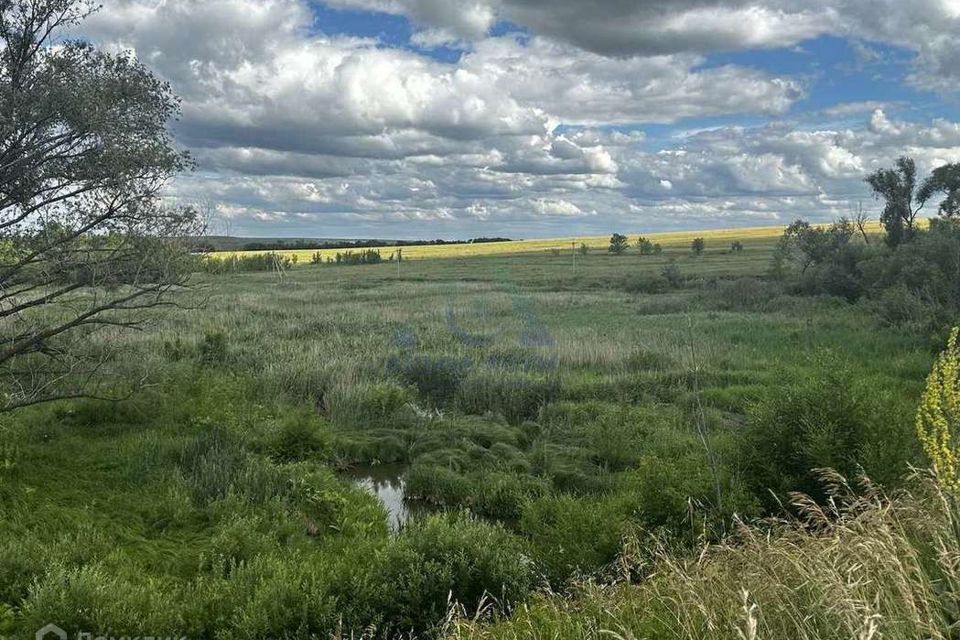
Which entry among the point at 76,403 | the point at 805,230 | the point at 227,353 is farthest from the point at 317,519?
the point at 805,230

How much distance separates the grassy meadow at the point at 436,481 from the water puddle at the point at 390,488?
6.4 inches

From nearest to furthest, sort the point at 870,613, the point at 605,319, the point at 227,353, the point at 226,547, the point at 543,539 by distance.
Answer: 1. the point at 870,613
2. the point at 226,547
3. the point at 543,539
4. the point at 227,353
5. the point at 605,319

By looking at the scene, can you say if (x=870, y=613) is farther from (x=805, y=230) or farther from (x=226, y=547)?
(x=805, y=230)

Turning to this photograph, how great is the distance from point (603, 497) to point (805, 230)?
4259cm

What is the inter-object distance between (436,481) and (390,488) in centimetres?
103

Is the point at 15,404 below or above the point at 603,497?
above

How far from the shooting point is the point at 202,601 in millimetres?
6617

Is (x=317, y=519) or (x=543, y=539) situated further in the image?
(x=317, y=519)

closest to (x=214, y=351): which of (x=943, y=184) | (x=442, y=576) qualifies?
(x=442, y=576)

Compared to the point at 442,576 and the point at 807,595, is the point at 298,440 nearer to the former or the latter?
the point at 442,576

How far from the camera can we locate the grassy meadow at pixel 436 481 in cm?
603

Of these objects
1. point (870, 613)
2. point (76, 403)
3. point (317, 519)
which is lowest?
point (317, 519)

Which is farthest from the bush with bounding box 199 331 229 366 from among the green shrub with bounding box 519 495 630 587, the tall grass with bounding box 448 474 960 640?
the tall grass with bounding box 448 474 960 640

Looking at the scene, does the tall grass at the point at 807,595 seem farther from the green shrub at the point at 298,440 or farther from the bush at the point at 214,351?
the bush at the point at 214,351
